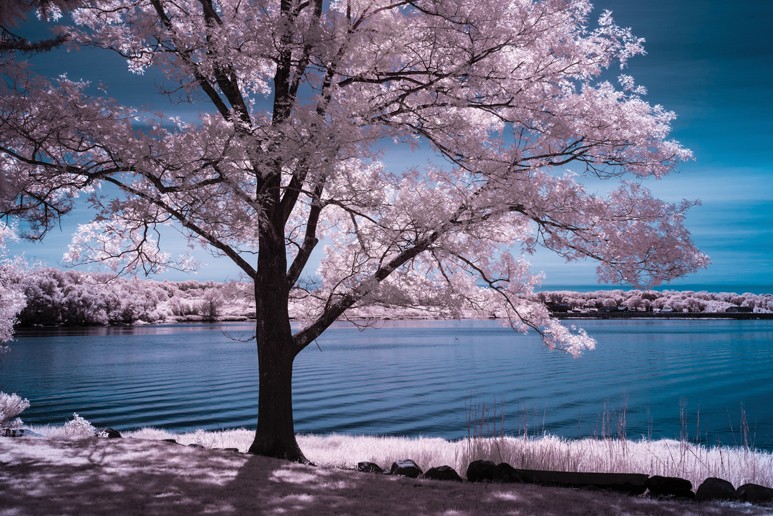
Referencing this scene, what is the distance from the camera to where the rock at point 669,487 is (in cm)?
779

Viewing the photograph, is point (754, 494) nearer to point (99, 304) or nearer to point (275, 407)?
point (275, 407)

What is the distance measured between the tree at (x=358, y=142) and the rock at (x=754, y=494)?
3720 millimetres

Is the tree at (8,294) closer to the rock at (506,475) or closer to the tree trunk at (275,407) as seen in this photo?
the tree trunk at (275,407)

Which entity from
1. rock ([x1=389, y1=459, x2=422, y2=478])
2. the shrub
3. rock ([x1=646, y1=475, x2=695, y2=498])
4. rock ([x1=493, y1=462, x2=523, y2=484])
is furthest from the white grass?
the shrub

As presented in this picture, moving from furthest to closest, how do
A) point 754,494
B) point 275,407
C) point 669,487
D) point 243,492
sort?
point 275,407 → point 669,487 → point 754,494 → point 243,492

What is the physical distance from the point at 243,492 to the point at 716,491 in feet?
20.3

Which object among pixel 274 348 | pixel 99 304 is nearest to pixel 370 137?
pixel 274 348

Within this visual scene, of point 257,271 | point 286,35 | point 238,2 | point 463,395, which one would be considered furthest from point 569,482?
point 463,395

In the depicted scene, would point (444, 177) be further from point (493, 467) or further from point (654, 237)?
point (493, 467)

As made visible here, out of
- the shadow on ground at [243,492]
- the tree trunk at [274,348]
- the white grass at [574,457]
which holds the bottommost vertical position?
the white grass at [574,457]

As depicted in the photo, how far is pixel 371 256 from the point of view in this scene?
36.6 feet

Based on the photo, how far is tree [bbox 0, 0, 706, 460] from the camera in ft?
27.0

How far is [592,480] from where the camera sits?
8.16m

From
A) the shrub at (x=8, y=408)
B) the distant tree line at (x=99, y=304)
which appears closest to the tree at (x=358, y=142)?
the shrub at (x=8, y=408)
